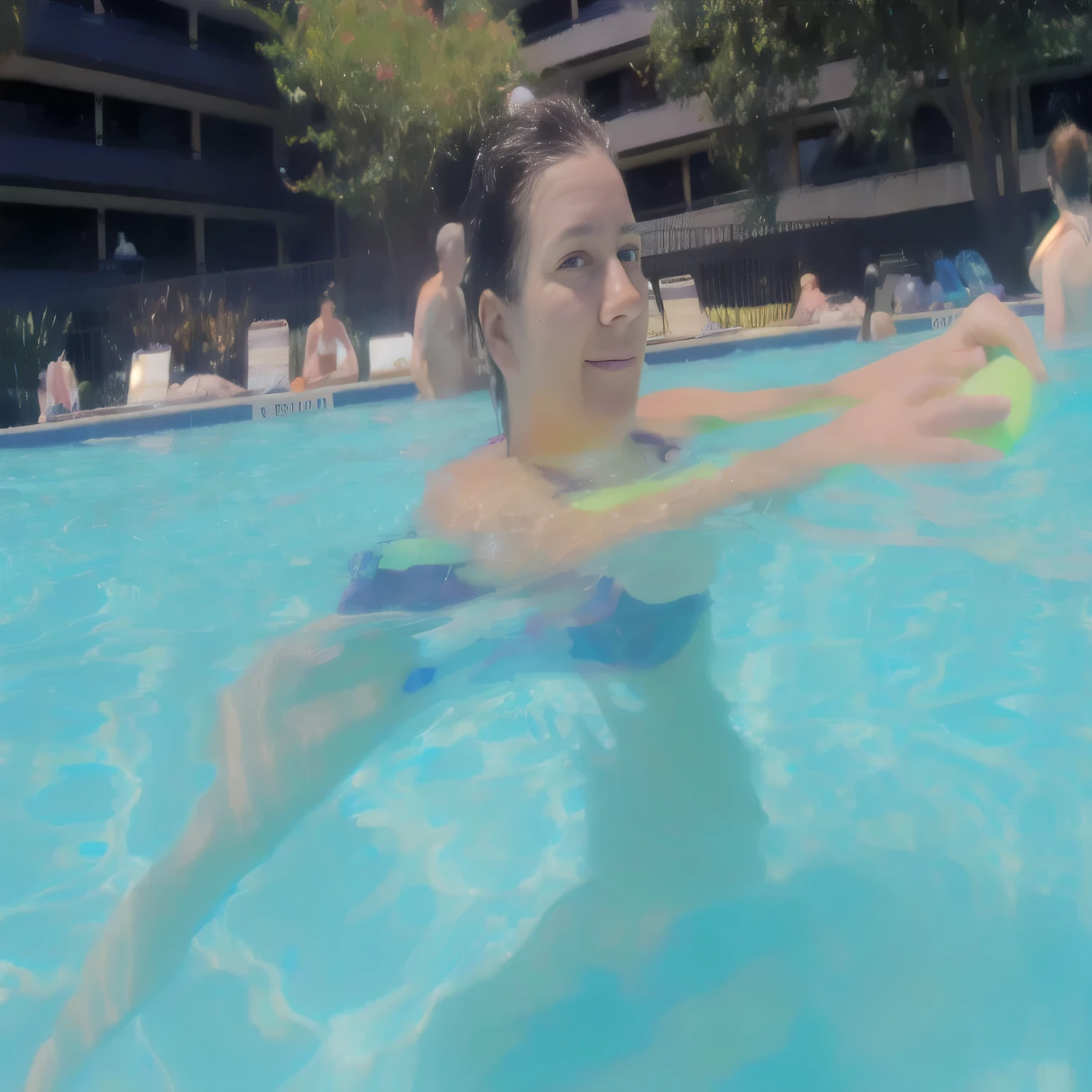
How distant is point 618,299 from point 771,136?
2372 centimetres

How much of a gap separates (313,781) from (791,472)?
3.35 feet

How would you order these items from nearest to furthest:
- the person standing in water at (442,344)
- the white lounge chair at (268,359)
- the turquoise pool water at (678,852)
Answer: the turquoise pool water at (678,852) → the person standing in water at (442,344) → the white lounge chair at (268,359)

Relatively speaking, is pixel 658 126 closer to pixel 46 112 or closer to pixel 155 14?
pixel 155 14

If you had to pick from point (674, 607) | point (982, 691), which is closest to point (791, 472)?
point (674, 607)

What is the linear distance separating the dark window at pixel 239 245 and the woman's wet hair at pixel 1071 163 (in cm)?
2650

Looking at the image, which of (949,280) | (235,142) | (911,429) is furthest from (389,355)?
(235,142)

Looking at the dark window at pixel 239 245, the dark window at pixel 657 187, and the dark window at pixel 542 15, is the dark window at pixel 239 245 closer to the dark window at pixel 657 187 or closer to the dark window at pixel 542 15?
the dark window at pixel 542 15

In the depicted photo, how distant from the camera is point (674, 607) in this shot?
2.07 meters

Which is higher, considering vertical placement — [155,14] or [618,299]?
[155,14]

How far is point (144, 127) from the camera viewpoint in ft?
89.0

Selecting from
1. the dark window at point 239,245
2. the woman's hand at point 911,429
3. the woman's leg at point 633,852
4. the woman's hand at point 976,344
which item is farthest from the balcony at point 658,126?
the woman's leg at point 633,852

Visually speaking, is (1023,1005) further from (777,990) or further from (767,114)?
(767,114)

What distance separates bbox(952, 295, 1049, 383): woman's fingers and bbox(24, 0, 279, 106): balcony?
25370 mm

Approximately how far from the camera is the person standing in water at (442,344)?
23.9ft
